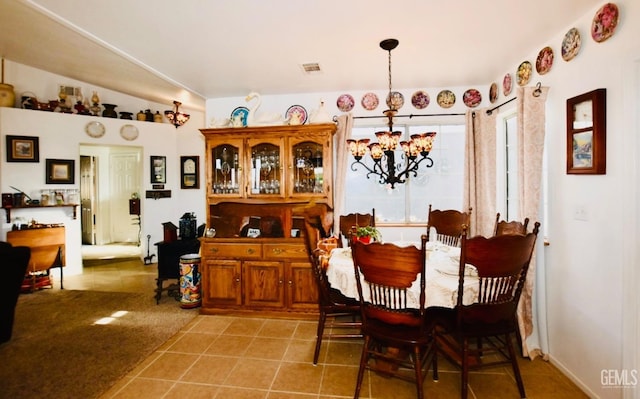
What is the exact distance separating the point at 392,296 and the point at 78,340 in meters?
2.76

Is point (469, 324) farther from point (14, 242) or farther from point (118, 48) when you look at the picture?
point (14, 242)

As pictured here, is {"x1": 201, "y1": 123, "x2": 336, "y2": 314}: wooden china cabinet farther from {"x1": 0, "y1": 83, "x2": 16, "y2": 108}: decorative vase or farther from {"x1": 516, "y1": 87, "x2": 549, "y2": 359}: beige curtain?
{"x1": 0, "y1": 83, "x2": 16, "y2": 108}: decorative vase

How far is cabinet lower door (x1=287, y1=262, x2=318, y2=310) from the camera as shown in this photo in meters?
3.31

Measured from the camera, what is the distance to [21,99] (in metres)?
4.59

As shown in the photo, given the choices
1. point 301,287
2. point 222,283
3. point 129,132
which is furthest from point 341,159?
point 129,132

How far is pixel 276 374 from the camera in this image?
2.36 m

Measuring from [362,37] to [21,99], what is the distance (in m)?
4.93

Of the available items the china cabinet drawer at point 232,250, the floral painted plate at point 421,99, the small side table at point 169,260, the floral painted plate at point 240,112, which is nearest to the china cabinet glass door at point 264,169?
the floral painted plate at point 240,112

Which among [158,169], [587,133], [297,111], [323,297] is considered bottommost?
[323,297]

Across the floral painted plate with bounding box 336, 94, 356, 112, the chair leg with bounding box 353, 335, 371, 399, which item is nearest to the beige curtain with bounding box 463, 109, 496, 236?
the floral painted plate with bounding box 336, 94, 356, 112

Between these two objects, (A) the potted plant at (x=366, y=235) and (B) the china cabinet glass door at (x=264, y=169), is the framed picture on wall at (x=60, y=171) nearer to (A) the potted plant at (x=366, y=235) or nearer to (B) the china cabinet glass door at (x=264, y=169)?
(B) the china cabinet glass door at (x=264, y=169)

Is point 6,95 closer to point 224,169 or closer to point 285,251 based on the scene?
point 224,169

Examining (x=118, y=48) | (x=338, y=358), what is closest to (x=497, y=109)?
(x=338, y=358)

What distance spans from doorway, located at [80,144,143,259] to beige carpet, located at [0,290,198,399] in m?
2.91
